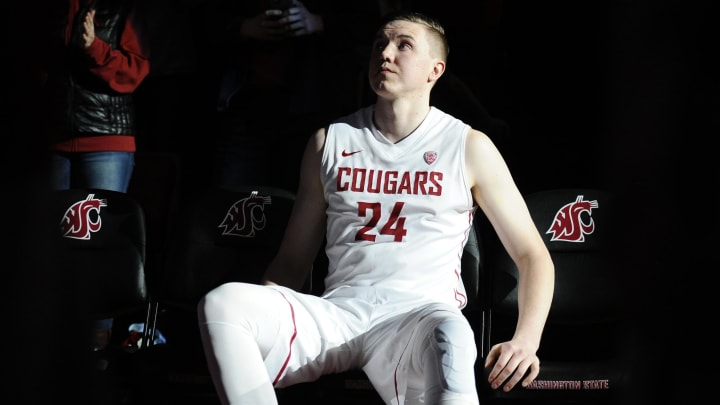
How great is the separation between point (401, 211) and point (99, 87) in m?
1.62

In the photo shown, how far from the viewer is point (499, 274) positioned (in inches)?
120

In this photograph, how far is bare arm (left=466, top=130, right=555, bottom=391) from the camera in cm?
235

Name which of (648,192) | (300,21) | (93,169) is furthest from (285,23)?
(648,192)

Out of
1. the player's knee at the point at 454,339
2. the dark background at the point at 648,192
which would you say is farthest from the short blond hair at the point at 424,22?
the dark background at the point at 648,192

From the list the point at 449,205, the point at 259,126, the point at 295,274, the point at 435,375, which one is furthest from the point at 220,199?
the point at 435,375

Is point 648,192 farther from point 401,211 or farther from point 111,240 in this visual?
point 111,240

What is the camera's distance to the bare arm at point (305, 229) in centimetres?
273

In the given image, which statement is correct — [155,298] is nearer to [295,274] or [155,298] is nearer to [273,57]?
[295,274]

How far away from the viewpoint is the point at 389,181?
8.74 ft

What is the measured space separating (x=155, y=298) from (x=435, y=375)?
1506 millimetres

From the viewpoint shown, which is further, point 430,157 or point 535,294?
point 430,157

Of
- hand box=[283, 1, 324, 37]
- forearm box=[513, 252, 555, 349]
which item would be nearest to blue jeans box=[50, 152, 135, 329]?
hand box=[283, 1, 324, 37]

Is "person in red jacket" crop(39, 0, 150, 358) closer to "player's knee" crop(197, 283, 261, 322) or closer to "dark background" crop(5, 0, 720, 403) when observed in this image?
"player's knee" crop(197, 283, 261, 322)

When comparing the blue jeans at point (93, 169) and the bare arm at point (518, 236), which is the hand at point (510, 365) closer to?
the bare arm at point (518, 236)
